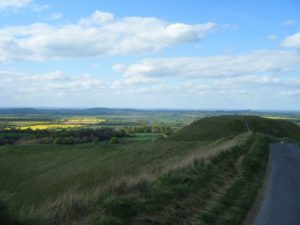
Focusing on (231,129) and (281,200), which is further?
(231,129)

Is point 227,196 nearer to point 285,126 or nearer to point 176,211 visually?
point 176,211

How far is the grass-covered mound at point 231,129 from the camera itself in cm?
7362

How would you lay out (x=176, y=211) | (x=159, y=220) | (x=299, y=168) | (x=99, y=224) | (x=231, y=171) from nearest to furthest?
1. (x=99, y=224)
2. (x=159, y=220)
3. (x=176, y=211)
4. (x=231, y=171)
5. (x=299, y=168)

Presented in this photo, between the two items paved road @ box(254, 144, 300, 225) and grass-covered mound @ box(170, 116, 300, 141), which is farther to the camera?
grass-covered mound @ box(170, 116, 300, 141)

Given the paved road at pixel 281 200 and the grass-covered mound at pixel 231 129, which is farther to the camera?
the grass-covered mound at pixel 231 129

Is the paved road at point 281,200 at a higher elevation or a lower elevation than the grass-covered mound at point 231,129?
higher

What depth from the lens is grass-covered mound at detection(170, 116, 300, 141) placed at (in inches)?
2899

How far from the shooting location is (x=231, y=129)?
252ft

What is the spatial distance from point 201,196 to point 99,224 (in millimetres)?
4676

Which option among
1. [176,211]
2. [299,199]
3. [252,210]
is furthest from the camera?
[299,199]

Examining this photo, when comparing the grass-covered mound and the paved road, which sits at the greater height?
the paved road

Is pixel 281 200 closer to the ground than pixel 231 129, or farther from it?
farther from it

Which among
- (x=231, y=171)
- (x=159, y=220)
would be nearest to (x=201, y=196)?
(x=159, y=220)

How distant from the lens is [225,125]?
261ft
